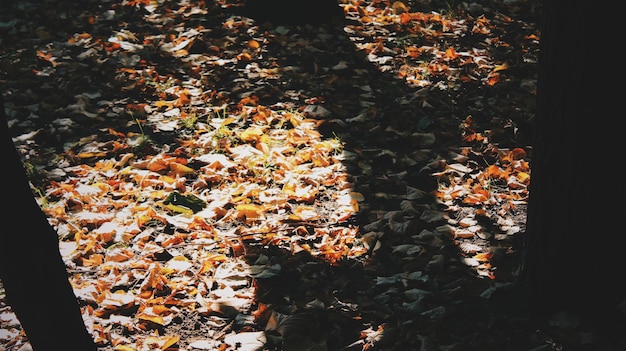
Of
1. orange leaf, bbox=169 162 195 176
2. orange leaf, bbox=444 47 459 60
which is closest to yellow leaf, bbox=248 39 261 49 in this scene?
orange leaf, bbox=444 47 459 60

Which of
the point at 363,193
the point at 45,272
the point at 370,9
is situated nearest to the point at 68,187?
the point at 363,193

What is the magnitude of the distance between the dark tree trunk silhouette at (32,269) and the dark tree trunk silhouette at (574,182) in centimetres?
177

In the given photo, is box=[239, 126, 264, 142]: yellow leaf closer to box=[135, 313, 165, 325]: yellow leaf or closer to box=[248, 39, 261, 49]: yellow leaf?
box=[248, 39, 261, 49]: yellow leaf

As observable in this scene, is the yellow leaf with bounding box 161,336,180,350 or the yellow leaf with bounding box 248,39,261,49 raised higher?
the yellow leaf with bounding box 248,39,261,49

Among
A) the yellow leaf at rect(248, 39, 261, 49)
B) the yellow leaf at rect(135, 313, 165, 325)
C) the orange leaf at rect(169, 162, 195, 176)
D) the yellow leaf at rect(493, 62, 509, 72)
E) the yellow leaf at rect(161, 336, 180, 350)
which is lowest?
the yellow leaf at rect(161, 336, 180, 350)

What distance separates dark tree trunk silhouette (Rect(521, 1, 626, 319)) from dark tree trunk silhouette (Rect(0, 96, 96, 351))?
177cm

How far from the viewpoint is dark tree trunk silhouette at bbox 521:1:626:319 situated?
2.18 m

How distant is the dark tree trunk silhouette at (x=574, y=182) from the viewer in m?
2.18

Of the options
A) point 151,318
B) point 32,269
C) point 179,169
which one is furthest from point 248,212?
point 32,269

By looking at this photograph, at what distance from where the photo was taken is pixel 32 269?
178cm

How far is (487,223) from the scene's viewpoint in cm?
330

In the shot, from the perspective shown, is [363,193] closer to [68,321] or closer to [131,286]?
[131,286]

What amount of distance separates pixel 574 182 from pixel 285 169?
190 cm

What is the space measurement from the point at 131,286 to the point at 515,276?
184 cm
